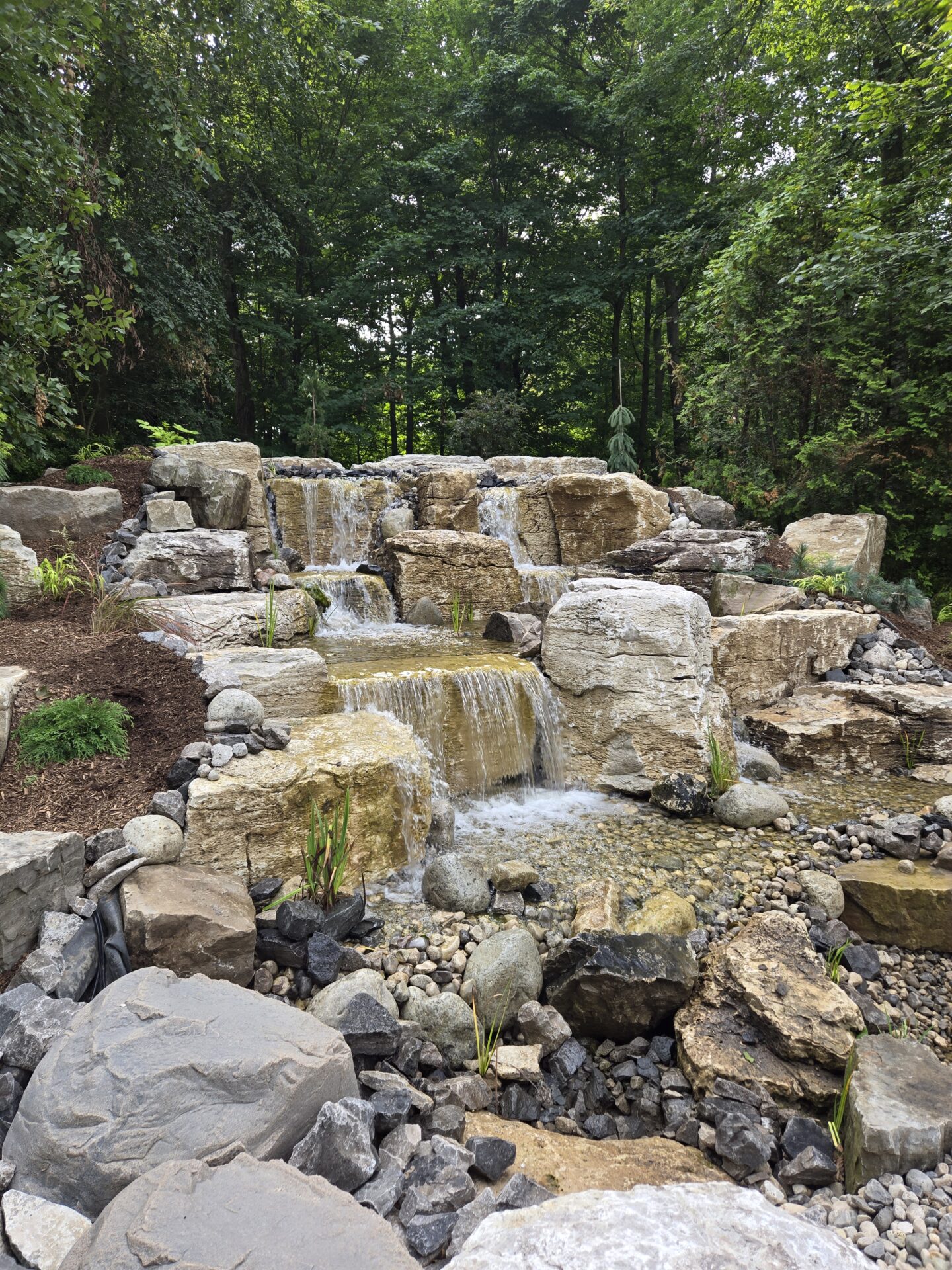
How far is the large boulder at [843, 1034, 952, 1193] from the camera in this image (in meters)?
1.95

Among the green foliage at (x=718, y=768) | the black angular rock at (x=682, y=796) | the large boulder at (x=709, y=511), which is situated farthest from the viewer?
the large boulder at (x=709, y=511)

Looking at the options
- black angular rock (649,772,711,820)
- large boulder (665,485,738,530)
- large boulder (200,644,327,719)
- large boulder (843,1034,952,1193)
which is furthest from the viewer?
large boulder (665,485,738,530)

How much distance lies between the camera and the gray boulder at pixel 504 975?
110 inches

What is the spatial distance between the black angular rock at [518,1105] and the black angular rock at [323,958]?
2.88 ft

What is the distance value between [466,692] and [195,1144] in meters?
3.33

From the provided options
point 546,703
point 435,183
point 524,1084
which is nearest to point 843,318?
point 546,703

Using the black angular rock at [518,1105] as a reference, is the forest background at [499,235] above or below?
above

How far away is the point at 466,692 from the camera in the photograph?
4.80 m

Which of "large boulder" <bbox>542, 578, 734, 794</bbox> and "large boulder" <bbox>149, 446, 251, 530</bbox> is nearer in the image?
"large boulder" <bbox>542, 578, 734, 794</bbox>

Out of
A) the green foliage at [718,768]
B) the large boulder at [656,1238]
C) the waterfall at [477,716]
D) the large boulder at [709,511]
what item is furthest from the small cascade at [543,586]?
the large boulder at [656,1238]

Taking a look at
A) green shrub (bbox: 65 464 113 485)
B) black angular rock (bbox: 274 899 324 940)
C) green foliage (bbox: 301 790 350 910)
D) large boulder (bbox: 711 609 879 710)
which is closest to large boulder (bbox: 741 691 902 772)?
large boulder (bbox: 711 609 879 710)

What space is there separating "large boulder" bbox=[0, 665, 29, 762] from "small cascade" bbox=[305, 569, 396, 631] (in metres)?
3.42

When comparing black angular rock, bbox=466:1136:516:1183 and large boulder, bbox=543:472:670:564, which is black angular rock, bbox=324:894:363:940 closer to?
black angular rock, bbox=466:1136:516:1183

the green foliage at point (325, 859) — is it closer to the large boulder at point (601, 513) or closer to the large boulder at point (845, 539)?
the large boulder at point (601, 513)
